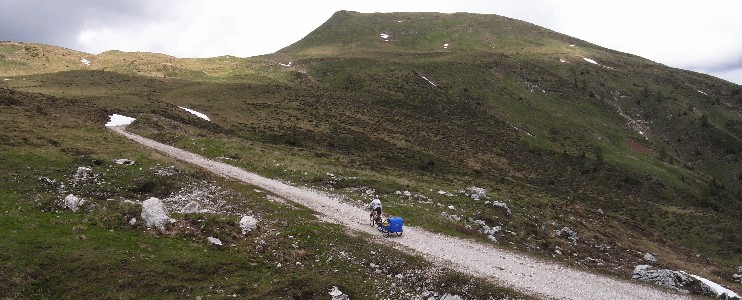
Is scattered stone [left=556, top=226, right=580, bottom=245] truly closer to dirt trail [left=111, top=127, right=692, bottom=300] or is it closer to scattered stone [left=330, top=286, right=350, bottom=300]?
dirt trail [left=111, top=127, right=692, bottom=300]

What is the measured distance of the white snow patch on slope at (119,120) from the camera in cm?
5766

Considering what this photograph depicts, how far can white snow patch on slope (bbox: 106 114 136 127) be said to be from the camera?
57656mm

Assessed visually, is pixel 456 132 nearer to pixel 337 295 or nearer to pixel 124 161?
pixel 124 161

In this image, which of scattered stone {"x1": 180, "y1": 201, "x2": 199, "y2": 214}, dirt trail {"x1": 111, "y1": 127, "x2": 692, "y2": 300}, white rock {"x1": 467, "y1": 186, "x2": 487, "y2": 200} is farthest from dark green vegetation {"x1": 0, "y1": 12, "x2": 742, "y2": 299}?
scattered stone {"x1": 180, "y1": 201, "x2": 199, "y2": 214}

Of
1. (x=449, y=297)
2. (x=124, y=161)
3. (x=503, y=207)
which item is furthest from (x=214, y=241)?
(x=503, y=207)

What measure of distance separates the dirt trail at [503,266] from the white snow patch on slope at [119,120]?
35378 mm

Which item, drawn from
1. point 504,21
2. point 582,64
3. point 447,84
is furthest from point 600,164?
point 504,21

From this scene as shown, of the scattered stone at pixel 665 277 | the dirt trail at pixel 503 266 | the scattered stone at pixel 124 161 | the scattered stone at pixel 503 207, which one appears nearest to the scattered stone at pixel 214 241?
the dirt trail at pixel 503 266

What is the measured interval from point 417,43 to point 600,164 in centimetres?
10108

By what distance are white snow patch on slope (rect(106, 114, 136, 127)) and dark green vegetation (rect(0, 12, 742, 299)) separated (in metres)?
1.45

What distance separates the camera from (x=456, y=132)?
89625 mm

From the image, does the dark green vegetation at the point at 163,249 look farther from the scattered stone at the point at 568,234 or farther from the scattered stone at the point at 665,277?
the scattered stone at the point at 568,234

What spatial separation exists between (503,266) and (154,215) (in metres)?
22.0

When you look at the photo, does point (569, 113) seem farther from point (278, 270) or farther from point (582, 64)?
point (278, 270)
